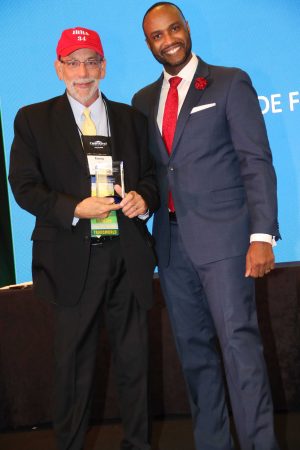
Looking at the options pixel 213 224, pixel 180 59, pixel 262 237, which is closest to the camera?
pixel 262 237

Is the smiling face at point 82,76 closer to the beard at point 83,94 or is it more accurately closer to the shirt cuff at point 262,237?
the beard at point 83,94

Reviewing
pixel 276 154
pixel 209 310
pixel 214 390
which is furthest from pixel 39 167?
pixel 276 154

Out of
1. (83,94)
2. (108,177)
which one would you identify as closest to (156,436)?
(108,177)

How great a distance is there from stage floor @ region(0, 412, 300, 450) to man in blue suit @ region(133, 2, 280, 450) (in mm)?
479

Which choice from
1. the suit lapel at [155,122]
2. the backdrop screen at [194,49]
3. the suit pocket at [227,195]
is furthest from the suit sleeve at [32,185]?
the backdrop screen at [194,49]

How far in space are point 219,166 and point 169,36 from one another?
0.53 meters

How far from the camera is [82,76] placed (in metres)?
2.21

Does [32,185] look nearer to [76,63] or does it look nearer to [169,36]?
[76,63]

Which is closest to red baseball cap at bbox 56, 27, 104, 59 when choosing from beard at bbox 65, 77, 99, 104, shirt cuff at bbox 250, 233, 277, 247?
beard at bbox 65, 77, 99, 104

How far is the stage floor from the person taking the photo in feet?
8.87

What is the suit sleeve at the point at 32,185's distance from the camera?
6.93 feet

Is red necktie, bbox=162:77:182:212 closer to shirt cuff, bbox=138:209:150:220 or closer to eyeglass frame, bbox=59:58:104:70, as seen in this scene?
shirt cuff, bbox=138:209:150:220

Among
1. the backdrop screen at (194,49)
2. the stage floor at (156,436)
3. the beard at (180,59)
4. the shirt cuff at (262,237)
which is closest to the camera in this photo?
the shirt cuff at (262,237)

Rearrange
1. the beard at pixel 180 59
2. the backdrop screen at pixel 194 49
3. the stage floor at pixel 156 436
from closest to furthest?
the beard at pixel 180 59 → the stage floor at pixel 156 436 → the backdrop screen at pixel 194 49
